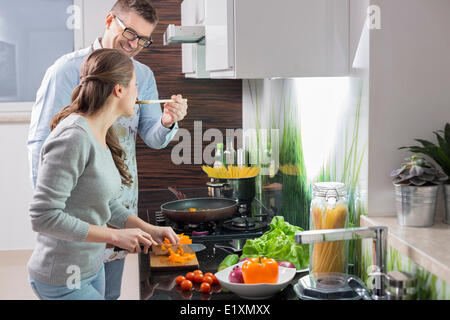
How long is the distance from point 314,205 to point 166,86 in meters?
2.60

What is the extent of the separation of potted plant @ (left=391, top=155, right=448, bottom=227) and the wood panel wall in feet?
8.76

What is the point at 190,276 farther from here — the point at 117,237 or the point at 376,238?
the point at 376,238

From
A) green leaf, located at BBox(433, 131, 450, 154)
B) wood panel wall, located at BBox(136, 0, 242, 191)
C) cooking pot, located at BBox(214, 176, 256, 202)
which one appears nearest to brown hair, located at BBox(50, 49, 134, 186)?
green leaf, located at BBox(433, 131, 450, 154)

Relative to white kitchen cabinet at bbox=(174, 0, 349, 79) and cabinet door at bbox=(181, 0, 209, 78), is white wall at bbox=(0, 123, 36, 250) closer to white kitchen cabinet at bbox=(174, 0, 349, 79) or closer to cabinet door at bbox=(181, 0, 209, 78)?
cabinet door at bbox=(181, 0, 209, 78)

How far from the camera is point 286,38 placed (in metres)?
1.52

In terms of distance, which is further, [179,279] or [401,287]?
[179,279]

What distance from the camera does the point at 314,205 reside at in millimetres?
1529

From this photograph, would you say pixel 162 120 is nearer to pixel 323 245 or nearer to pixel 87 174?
pixel 87 174

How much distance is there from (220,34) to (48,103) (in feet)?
2.96

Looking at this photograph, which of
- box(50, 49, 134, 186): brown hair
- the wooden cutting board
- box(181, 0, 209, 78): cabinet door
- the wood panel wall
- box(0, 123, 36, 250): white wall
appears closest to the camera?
box(50, 49, 134, 186): brown hair

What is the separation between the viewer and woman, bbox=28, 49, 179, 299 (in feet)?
4.60

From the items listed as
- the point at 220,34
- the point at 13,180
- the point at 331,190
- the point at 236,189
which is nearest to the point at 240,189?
the point at 236,189

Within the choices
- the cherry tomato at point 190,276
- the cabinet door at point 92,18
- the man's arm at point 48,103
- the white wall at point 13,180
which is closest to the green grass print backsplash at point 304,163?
the cherry tomato at point 190,276

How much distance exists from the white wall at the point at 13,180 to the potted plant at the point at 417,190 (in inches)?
142
